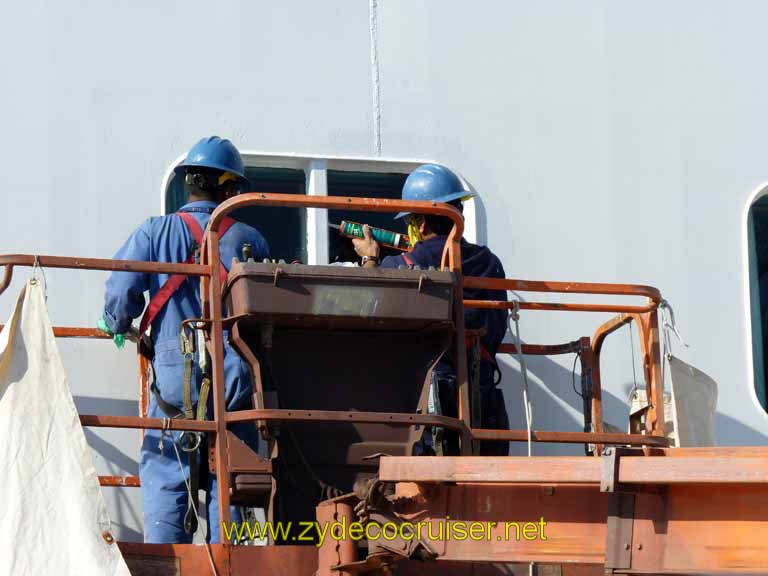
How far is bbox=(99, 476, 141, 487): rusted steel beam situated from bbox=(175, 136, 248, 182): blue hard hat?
1232 mm

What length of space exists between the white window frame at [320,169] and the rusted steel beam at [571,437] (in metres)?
1.45

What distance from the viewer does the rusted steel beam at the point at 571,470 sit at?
4.36 m

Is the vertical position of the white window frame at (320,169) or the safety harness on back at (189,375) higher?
the white window frame at (320,169)

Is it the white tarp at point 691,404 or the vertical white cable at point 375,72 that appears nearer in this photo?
the white tarp at point 691,404

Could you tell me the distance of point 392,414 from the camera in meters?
5.25

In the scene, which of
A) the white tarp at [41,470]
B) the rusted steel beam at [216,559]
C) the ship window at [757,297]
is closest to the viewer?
the white tarp at [41,470]

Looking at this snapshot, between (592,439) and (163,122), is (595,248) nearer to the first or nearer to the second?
(592,439)

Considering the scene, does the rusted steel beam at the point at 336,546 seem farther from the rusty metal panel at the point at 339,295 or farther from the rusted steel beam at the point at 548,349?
the rusted steel beam at the point at 548,349

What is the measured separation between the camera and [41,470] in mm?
4977

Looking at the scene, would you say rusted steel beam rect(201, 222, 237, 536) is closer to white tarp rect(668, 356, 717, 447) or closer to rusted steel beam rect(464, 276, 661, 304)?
rusted steel beam rect(464, 276, 661, 304)

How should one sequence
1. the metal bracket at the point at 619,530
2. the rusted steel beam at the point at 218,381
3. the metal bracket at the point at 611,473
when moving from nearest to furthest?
the metal bracket at the point at 611,473, the metal bracket at the point at 619,530, the rusted steel beam at the point at 218,381

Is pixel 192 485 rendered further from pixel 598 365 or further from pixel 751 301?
pixel 751 301

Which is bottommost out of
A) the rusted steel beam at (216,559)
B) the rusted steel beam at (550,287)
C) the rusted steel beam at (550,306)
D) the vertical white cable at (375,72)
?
the rusted steel beam at (216,559)

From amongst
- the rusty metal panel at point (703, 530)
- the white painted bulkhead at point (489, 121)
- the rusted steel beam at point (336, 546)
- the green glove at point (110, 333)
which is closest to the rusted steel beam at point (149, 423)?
the rusted steel beam at point (336, 546)
